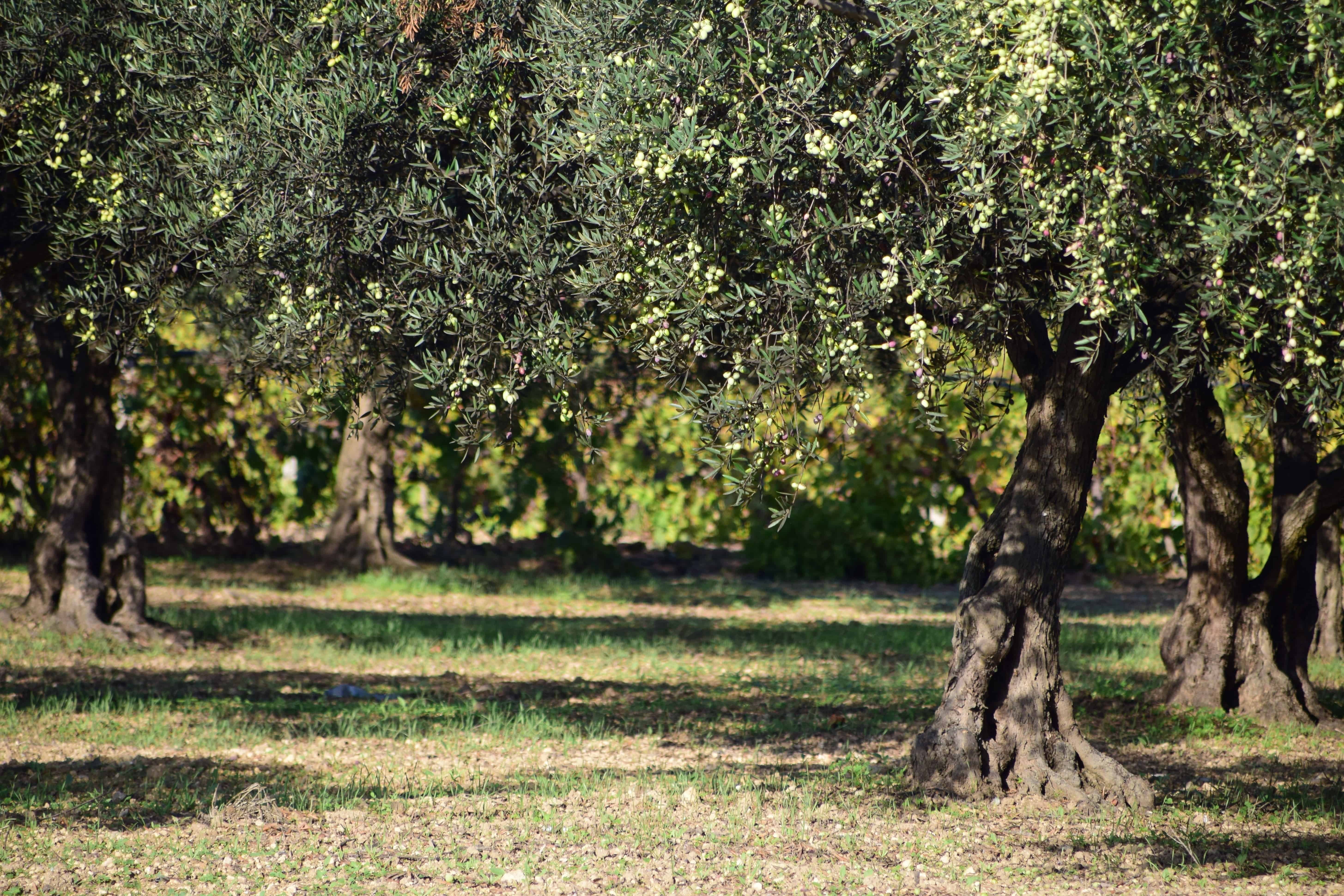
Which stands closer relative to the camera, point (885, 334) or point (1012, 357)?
point (885, 334)

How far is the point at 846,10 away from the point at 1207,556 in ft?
16.4

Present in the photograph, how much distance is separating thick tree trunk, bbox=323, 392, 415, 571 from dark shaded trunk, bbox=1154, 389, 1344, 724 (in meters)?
9.84

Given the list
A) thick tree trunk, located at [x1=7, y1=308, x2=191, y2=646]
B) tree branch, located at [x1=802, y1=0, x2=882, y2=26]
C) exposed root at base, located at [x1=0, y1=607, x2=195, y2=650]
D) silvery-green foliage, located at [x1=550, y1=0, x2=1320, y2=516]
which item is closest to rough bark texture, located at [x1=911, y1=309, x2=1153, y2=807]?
silvery-green foliage, located at [x1=550, y1=0, x2=1320, y2=516]

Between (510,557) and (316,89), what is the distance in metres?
11.6

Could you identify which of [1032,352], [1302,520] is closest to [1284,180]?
[1032,352]

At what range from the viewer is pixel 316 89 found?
618cm

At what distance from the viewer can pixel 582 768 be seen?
7.48 meters

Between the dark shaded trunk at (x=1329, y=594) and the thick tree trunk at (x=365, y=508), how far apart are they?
33.3 ft

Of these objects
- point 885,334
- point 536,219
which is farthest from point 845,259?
point 536,219

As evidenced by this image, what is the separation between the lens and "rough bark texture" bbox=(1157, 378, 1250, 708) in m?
8.28

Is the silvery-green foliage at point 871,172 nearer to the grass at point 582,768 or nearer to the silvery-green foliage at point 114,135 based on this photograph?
the grass at point 582,768

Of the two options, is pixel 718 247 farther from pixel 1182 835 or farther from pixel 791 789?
pixel 1182 835

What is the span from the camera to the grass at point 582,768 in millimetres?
5527

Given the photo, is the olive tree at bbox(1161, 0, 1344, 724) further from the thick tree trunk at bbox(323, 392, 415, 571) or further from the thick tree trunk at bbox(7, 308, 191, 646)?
the thick tree trunk at bbox(323, 392, 415, 571)
